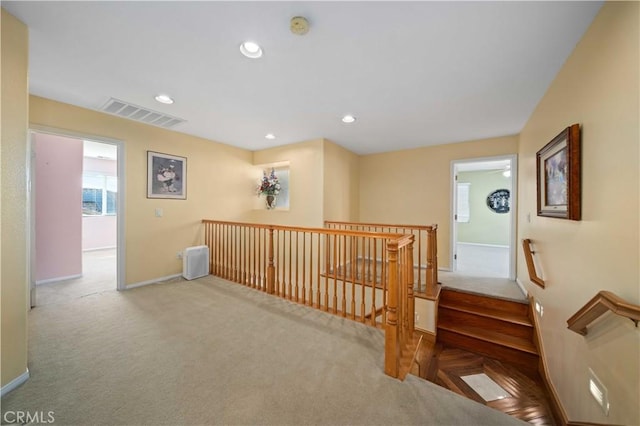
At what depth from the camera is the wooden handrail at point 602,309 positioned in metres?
1.07

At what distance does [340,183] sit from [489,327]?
3.24 m

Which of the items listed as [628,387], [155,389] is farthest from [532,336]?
[155,389]

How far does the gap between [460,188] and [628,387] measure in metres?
7.29

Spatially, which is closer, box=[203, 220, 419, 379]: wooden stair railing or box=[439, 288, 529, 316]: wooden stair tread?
box=[203, 220, 419, 379]: wooden stair railing

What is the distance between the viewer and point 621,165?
4.09 ft

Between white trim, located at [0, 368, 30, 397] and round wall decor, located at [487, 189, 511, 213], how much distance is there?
30.5 ft

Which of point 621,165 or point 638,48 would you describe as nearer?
point 638,48

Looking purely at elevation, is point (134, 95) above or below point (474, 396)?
above

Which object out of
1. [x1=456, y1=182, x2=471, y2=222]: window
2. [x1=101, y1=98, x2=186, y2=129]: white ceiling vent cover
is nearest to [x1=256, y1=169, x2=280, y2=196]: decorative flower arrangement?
[x1=101, y1=98, x2=186, y2=129]: white ceiling vent cover

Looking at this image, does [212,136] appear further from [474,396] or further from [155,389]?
[474,396]

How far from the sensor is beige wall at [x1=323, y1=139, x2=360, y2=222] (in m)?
4.19

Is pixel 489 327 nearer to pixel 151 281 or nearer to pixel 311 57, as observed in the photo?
pixel 311 57

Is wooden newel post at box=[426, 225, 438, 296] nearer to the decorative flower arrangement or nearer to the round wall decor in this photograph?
the decorative flower arrangement

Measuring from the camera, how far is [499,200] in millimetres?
6934
